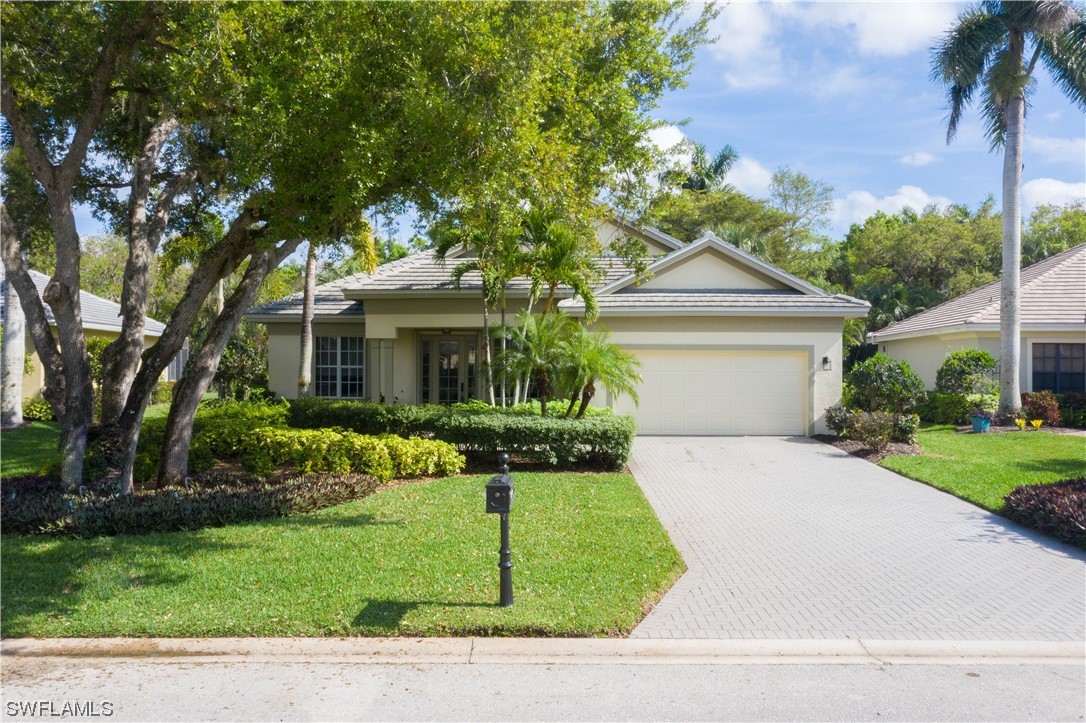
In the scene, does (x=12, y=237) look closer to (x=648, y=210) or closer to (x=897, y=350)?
(x=648, y=210)

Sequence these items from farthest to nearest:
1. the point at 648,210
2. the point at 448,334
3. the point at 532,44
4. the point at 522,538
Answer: the point at 448,334
the point at 648,210
the point at 532,44
the point at 522,538

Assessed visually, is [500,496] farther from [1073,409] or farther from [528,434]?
[1073,409]

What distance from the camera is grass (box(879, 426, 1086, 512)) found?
36.6ft

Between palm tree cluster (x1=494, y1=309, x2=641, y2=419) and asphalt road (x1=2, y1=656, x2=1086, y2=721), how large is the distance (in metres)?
7.99

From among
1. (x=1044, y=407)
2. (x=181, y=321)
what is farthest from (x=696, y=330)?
(x=181, y=321)

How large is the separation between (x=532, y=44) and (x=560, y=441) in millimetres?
6549

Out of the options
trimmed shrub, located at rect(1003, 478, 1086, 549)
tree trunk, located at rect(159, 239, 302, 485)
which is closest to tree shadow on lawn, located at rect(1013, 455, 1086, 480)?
trimmed shrub, located at rect(1003, 478, 1086, 549)

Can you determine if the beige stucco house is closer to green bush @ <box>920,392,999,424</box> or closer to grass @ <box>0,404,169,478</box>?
grass @ <box>0,404,169,478</box>

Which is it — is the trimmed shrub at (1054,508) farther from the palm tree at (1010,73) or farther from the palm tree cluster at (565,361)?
the palm tree at (1010,73)

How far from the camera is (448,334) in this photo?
19.0 metres

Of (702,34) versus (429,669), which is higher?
(702,34)

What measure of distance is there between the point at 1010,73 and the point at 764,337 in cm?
897

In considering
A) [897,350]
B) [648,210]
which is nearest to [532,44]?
[648,210]

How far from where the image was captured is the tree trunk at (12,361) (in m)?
17.8
